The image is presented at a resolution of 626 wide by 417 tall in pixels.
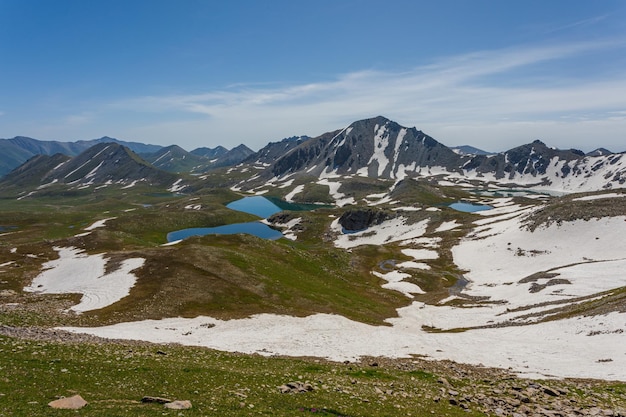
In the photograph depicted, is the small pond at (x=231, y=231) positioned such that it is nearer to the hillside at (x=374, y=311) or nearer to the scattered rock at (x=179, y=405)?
the hillside at (x=374, y=311)

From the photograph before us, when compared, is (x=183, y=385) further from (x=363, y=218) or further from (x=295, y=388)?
(x=363, y=218)

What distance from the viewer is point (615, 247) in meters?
88.5

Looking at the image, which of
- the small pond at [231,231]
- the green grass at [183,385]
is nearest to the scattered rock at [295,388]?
the green grass at [183,385]

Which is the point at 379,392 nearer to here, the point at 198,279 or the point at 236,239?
the point at 198,279

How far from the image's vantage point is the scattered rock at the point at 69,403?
47.9 ft

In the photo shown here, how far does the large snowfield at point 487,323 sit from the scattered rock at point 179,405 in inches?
799

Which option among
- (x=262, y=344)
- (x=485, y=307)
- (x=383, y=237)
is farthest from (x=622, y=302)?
(x=383, y=237)

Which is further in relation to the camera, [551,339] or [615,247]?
[615,247]

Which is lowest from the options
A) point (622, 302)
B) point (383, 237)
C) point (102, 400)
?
point (383, 237)

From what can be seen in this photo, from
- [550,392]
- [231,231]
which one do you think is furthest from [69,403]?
[231,231]

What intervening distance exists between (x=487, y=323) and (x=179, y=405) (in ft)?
174

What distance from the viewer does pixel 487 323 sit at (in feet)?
184

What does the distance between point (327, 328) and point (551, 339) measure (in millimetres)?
26572

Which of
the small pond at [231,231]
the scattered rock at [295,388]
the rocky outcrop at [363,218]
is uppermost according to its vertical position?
the scattered rock at [295,388]
